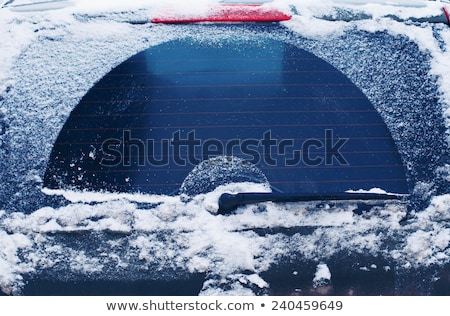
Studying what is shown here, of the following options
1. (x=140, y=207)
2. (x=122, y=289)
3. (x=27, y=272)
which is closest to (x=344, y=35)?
(x=140, y=207)

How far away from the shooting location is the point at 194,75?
2.24 metres

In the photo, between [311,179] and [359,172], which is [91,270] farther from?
[359,172]

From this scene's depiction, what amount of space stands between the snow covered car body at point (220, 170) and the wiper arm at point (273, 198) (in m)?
0.03

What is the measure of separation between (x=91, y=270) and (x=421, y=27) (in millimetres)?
1654

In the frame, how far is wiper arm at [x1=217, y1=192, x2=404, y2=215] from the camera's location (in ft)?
6.66

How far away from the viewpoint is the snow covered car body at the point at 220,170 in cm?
200

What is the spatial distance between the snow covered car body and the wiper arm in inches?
1.1

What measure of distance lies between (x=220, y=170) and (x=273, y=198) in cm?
23

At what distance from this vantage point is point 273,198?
2031 millimetres

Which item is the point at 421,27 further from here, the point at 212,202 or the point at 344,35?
the point at 212,202

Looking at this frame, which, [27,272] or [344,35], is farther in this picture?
[344,35]

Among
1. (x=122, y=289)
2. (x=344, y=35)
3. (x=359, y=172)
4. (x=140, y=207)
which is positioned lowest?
(x=122, y=289)

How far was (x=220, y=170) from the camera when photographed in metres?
2.09

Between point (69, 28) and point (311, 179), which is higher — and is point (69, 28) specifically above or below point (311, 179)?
above
